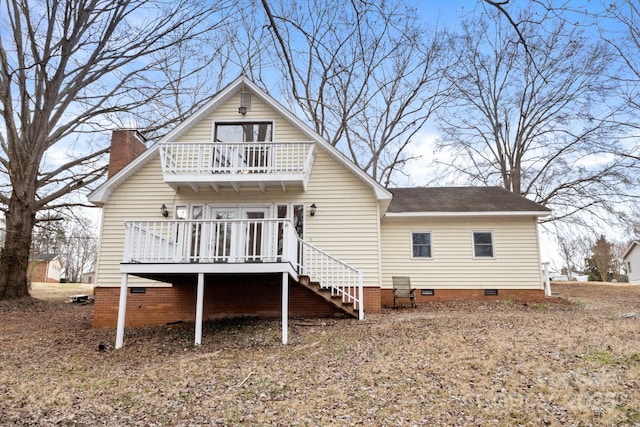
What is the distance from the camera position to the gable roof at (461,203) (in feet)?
49.1

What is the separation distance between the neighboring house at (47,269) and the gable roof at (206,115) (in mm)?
42204

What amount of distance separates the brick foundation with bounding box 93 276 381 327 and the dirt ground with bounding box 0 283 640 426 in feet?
4.35

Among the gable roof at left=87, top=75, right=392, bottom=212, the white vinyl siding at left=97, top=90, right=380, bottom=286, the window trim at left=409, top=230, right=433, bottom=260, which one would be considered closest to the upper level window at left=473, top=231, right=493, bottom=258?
the window trim at left=409, top=230, right=433, bottom=260

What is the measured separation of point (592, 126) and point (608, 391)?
2030cm

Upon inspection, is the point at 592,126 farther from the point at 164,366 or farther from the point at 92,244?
the point at 92,244

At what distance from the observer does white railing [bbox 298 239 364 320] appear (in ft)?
36.6

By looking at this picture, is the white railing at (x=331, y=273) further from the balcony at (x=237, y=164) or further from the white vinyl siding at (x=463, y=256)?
the white vinyl siding at (x=463, y=256)

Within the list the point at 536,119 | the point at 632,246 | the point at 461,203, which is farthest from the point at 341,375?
the point at 632,246

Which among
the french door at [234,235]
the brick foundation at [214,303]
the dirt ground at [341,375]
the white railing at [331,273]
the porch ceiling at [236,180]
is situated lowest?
the dirt ground at [341,375]

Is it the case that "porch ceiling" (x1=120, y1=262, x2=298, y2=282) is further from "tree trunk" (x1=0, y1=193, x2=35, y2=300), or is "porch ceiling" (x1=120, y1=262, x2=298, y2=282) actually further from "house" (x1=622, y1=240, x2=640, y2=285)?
"house" (x1=622, y1=240, x2=640, y2=285)

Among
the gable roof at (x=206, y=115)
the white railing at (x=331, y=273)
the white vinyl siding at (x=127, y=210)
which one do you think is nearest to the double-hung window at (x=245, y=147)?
the gable roof at (x=206, y=115)

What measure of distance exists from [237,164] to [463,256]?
8.67 metres

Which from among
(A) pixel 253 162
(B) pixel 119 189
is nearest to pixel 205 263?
(A) pixel 253 162

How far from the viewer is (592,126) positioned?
21672 mm
